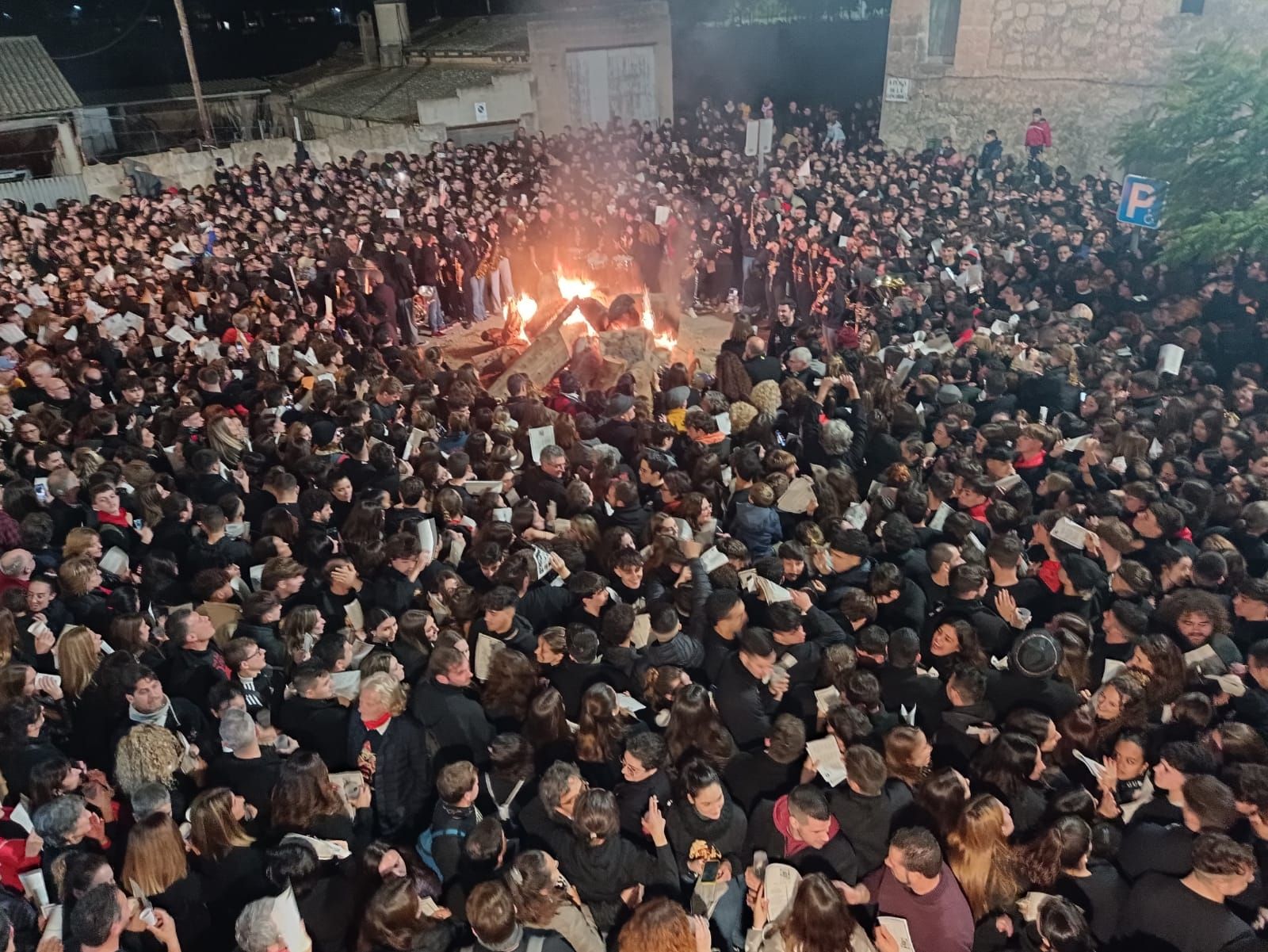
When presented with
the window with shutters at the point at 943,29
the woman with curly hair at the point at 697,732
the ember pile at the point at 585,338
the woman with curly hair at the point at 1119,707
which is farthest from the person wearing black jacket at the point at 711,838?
the window with shutters at the point at 943,29

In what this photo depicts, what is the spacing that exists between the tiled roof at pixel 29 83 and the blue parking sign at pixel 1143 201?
23.3 metres

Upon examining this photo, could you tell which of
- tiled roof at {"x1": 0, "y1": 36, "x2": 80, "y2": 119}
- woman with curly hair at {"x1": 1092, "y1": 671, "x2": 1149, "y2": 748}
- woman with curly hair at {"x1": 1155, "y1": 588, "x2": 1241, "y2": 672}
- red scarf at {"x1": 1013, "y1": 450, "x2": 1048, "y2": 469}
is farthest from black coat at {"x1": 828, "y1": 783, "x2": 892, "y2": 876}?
tiled roof at {"x1": 0, "y1": 36, "x2": 80, "y2": 119}

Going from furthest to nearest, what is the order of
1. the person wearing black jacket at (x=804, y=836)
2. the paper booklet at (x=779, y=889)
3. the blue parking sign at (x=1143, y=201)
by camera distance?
1. the blue parking sign at (x=1143, y=201)
2. the person wearing black jacket at (x=804, y=836)
3. the paper booklet at (x=779, y=889)

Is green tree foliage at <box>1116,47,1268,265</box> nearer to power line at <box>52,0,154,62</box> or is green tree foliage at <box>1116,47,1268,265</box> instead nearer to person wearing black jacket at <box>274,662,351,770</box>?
person wearing black jacket at <box>274,662,351,770</box>

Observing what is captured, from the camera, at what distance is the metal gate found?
1888 cm

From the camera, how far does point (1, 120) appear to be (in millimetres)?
20406

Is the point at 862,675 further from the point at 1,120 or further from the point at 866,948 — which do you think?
the point at 1,120

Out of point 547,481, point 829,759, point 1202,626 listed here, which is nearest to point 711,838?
point 829,759

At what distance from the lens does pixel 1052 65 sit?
1766cm

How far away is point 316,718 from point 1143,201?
1215cm

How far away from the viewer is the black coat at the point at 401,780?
4.17 m

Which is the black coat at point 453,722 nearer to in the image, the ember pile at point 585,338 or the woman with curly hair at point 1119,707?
the woman with curly hair at point 1119,707

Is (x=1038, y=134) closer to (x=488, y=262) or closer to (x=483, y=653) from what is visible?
(x=488, y=262)

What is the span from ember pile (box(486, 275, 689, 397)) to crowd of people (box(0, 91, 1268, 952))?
1199mm
